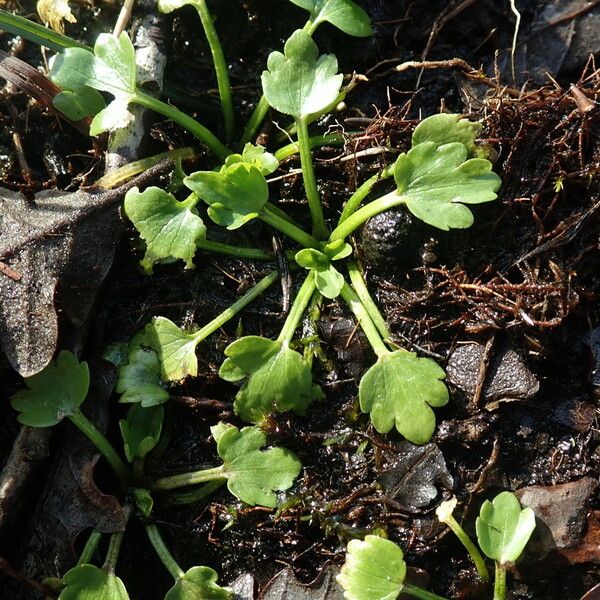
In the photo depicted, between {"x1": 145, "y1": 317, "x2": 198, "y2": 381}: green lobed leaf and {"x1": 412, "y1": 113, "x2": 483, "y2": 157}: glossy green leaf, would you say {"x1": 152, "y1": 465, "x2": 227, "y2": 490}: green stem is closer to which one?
{"x1": 145, "y1": 317, "x2": 198, "y2": 381}: green lobed leaf

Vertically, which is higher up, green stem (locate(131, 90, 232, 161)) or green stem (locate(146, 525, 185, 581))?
green stem (locate(131, 90, 232, 161))

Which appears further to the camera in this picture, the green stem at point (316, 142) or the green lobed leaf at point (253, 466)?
the green stem at point (316, 142)

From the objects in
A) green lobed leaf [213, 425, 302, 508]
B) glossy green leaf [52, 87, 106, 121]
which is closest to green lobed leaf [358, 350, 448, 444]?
green lobed leaf [213, 425, 302, 508]

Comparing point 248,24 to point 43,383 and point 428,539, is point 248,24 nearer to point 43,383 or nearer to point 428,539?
point 43,383

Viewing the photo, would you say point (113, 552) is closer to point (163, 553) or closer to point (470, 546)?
point (163, 553)

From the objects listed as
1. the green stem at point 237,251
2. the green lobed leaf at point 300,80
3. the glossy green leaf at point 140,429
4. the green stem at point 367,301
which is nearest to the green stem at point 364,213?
the green stem at point 367,301

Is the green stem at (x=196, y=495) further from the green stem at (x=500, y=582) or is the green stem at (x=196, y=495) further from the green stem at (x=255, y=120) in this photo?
the green stem at (x=255, y=120)
